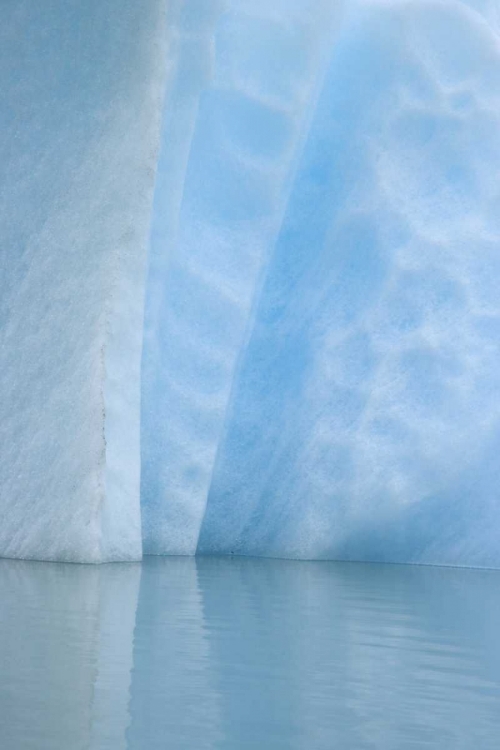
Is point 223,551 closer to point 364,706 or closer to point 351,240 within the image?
point 351,240

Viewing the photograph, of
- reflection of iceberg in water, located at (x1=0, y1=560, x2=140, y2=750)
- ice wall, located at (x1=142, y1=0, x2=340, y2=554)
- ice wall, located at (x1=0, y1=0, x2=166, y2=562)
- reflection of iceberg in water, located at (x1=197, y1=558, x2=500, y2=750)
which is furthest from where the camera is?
ice wall, located at (x1=142, y1=0, x2=340, y2=554)

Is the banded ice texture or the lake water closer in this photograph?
the lake water

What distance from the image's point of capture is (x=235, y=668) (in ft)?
5.84

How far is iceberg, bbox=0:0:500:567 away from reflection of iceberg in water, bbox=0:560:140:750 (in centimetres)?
111

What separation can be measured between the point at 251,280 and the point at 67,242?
119 centimetres

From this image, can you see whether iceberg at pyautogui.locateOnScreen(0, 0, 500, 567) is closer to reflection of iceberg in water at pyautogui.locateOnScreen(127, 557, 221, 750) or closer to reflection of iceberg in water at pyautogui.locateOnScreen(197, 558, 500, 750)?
reflection of iceberg in water at pyautogui.locateOnScreen(197, 558, 500, 750)

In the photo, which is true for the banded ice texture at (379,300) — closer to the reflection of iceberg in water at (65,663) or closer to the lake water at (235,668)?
the lake water at (235,668)

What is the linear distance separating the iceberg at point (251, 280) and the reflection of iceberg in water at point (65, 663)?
1.11 metres

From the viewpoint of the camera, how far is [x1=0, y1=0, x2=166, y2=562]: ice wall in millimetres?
3869

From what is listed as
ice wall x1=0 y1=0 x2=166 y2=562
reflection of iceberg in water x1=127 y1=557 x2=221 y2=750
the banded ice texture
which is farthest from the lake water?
the banded ice texture

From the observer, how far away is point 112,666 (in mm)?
1694

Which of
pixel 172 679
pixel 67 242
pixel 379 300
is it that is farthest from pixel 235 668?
pixel 379 300

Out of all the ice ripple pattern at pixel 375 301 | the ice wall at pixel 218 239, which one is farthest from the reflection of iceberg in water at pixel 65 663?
the ice ripple pattern at pixel 375 301

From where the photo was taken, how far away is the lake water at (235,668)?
1319 mm
